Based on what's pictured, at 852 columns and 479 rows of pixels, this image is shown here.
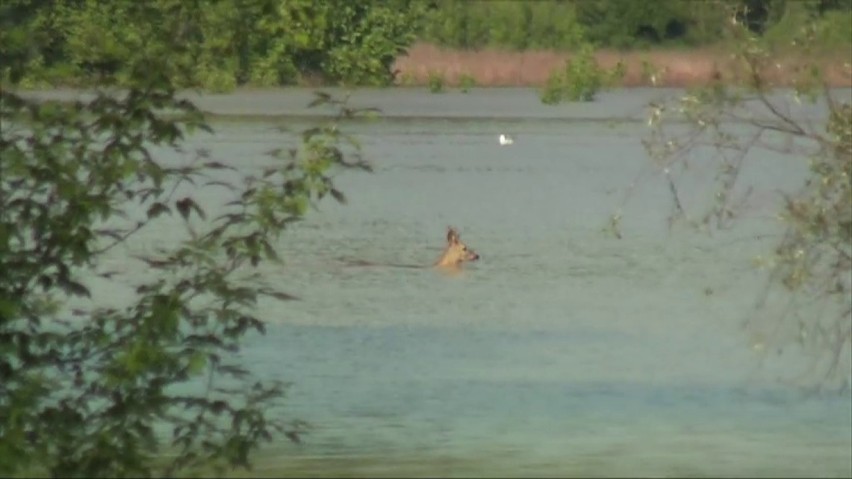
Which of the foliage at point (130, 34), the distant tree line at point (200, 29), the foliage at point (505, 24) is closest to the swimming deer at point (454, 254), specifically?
the foliage at point (505, 24)

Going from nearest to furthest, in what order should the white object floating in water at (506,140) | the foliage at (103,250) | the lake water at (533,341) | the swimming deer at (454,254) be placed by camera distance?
the foliage at (103,250), the lake water at (533,341), the swimming deer at (454,254), the white object floating in water at (506,140)

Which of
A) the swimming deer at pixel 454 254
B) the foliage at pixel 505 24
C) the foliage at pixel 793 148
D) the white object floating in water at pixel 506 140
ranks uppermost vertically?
the white object floating in water at pixel 506 140

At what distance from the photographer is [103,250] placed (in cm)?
646

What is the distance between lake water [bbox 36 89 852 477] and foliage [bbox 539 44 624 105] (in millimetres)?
1218

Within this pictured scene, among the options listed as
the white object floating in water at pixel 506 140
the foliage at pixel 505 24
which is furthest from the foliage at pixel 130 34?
the white object floating in water at pixel 506 140

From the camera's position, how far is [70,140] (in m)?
6.14

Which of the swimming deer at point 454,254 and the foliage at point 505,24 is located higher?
the foliage at point 505,24

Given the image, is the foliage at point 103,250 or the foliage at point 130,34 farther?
the foliage at point 130,34

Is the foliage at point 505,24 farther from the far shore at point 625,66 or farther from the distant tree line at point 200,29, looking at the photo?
the distant tree line at point 200,29

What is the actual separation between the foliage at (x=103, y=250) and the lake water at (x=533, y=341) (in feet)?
5.89

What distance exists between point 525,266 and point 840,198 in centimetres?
884

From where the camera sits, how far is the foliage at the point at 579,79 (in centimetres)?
1897

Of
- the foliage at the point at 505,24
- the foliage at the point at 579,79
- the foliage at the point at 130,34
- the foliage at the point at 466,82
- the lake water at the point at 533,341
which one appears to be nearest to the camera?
the foliage at the point at 130,34

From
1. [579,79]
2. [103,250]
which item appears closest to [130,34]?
[103,250]
